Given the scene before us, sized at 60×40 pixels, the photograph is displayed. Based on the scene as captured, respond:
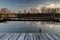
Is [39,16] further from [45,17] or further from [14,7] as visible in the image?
[14,7]

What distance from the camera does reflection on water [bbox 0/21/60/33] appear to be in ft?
12.9

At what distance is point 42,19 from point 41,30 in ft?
1.19

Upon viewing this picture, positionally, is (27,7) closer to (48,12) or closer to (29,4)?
(29,4)

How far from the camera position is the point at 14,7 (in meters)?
3.95

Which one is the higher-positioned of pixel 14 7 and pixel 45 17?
pixel 14 7

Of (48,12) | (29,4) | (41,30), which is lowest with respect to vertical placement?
(41,30)

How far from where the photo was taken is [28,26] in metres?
3.93

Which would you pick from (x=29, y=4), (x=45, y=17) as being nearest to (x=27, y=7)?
(x=29, y=4)

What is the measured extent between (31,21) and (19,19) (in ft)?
1.30

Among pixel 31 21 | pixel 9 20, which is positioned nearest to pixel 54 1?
pixel 31 21

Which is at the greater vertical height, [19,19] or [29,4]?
[29,4]

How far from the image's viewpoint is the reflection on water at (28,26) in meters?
3.93

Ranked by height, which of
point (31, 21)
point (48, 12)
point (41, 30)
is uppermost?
point (48, 12)

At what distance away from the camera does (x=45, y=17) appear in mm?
4059
